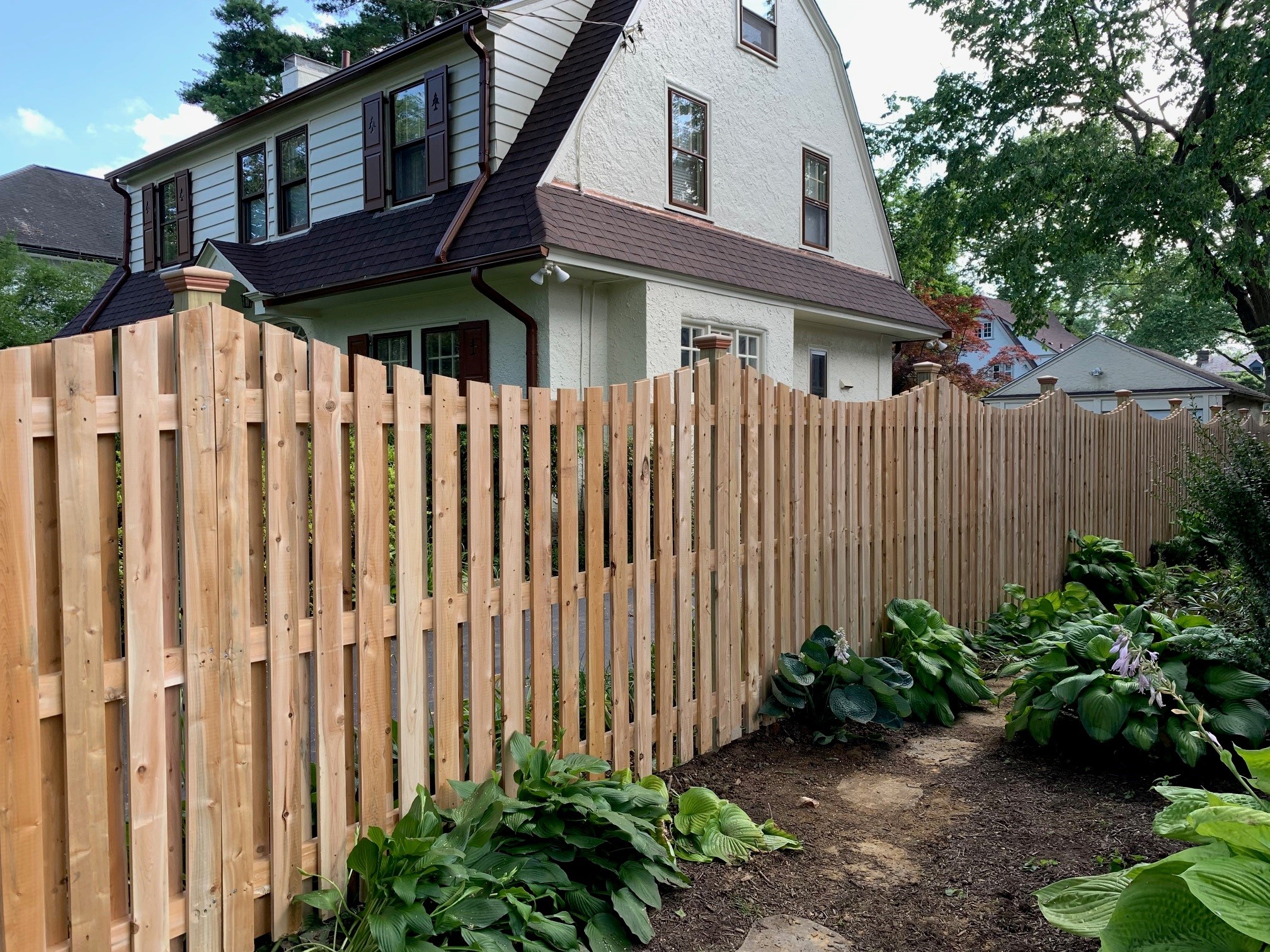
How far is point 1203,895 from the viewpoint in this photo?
206cm

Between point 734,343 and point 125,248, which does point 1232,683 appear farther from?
point 125,248

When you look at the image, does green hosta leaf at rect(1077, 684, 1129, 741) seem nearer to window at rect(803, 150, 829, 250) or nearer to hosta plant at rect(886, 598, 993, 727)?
hosta plant at rect(886, 598, 993, 727)

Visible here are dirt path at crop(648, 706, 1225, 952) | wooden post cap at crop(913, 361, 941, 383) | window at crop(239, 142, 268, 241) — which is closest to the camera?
dirt path at crop(648, 706, 1225, 952)

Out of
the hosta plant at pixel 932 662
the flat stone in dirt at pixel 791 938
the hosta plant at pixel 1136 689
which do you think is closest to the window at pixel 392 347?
the hosta plant at pixel 932 662

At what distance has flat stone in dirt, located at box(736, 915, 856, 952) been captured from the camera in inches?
114

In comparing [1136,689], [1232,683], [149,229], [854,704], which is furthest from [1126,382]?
[854,704]

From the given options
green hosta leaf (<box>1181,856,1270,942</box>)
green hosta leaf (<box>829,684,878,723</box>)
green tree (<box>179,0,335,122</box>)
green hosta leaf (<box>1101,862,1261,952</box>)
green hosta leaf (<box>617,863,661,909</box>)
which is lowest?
green hosta leaf (<box>617,863,661,909</box>)

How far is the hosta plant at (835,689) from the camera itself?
470 cm

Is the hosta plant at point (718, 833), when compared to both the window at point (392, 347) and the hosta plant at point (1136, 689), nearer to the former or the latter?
the hosta plant at point (1136, 689)

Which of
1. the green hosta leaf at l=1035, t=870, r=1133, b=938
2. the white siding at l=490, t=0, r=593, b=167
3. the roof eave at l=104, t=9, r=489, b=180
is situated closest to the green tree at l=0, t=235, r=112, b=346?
the roof eave at l=104, t=9, r=489, b=180

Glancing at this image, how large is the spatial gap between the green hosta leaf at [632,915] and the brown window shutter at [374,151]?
10.9 meters

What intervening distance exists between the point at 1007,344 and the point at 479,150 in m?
47.5

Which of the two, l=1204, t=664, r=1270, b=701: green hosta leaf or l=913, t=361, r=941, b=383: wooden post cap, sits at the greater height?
l=913, t=361, r=941, b=383: wooden post cap

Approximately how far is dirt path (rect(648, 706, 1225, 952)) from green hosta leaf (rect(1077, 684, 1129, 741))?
247 millimetres
